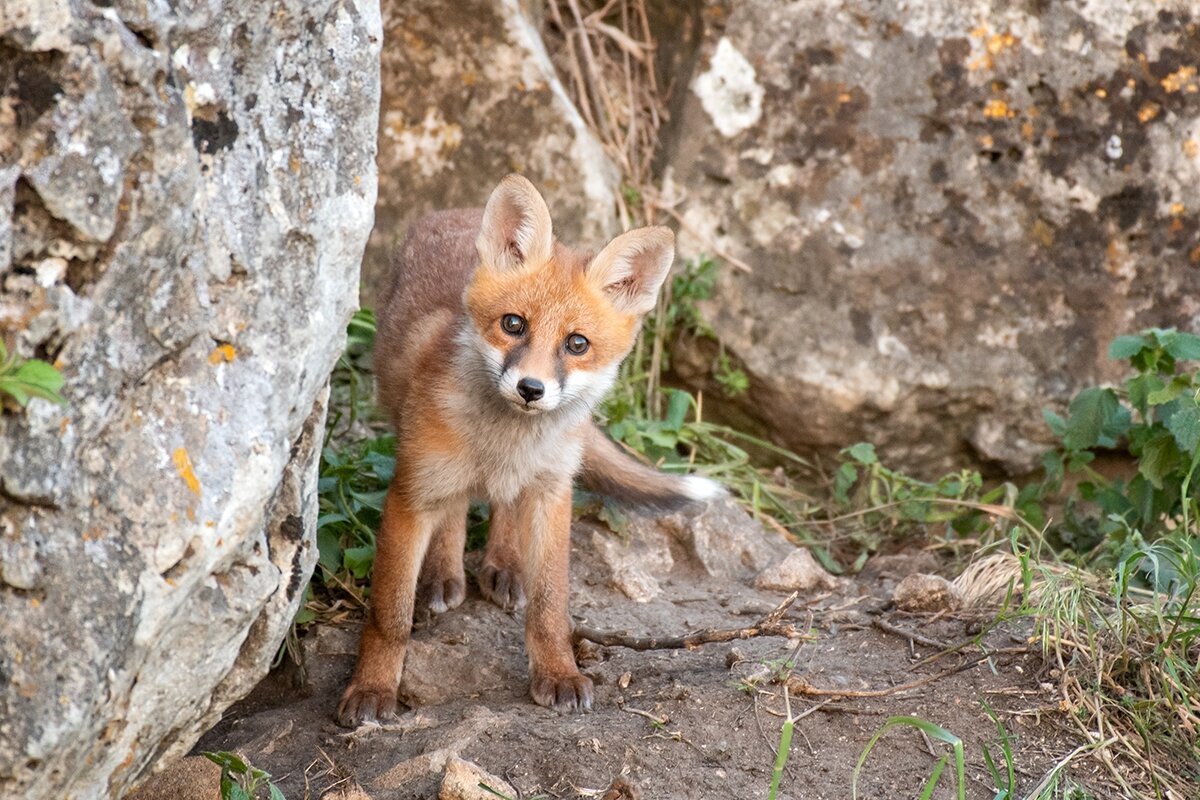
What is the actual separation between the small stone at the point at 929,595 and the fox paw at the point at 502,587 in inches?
55.9

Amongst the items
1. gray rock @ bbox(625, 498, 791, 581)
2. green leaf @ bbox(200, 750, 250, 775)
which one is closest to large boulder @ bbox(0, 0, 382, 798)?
green leaf @ bbox(200, 750, 250, 775)

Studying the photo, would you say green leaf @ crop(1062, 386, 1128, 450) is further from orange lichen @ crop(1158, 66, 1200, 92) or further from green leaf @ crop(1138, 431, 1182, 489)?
orange lichen @ crop(1158, 66, 1200, 92)

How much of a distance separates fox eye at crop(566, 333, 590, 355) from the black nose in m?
0.30

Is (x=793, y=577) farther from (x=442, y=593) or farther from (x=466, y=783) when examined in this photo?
(x=466, y=783)

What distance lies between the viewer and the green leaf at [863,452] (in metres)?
5.49

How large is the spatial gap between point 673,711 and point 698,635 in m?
0.44

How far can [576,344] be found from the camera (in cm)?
398

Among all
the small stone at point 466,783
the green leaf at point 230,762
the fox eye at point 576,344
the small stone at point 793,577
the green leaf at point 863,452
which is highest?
the fox eye at point 576,344

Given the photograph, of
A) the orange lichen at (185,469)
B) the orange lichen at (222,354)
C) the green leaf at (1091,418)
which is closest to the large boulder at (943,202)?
the green leaf at (1091,418)

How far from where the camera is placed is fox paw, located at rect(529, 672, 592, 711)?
3.79 metres

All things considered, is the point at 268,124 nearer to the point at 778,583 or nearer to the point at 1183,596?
the point at 778,583

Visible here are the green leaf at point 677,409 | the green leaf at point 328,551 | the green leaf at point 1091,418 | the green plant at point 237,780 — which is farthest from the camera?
the green leaf at point 677,409

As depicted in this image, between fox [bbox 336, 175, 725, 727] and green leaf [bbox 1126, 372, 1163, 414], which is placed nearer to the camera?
fox [bbox 336, 175, 725, 727]

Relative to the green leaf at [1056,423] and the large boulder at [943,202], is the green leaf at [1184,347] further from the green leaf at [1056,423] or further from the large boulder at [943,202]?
the large boulder at [943,202]
